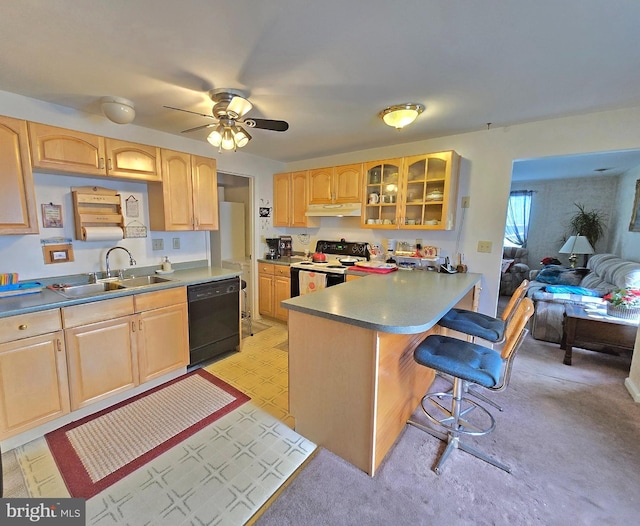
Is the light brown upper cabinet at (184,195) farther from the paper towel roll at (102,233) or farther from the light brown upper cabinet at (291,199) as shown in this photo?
the light brown upper cabinet at (291,199)

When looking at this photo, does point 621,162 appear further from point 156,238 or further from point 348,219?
point 156,238

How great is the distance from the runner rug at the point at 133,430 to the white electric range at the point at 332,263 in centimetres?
159

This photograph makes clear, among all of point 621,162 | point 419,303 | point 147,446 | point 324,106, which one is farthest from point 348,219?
point 621,162

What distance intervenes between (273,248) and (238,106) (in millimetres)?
2391

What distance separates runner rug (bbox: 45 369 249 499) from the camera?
5.44ft

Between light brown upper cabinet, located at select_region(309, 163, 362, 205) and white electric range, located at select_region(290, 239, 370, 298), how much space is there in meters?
0.63

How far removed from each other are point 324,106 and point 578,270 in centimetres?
519

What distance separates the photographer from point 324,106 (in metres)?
2.28

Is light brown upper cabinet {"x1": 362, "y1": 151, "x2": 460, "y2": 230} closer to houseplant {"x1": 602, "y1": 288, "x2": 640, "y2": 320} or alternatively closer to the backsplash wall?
houseplant {"x1": 602, "y1": 288, "x2": 640, "y2": 320}

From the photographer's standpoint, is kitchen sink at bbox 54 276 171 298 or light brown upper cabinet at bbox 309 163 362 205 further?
light brown upper cabinet at bbox 309 163 362 205

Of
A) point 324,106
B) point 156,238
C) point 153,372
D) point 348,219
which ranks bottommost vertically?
point 153,372

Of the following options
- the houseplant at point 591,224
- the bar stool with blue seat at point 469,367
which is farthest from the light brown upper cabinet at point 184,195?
the houseplant at point 591,224

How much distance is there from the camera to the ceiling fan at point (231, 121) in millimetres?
2000

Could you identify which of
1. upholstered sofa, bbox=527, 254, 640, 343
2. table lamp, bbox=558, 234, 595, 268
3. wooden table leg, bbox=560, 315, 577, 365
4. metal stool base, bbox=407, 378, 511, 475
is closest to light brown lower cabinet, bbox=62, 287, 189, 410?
metal stool base, bbox=407, 378, 511, 475
